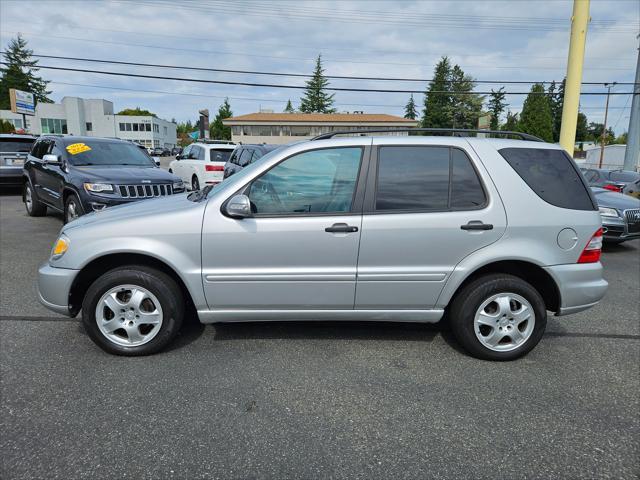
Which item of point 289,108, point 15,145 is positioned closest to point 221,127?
point 289,108

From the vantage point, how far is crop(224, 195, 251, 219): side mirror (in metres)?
3.13

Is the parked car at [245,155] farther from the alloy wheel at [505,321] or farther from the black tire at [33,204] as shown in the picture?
the alloy wheel at [505,321]

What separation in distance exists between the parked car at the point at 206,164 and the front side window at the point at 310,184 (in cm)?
986

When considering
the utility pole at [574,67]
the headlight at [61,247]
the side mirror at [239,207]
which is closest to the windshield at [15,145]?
the headlight at [61,247]

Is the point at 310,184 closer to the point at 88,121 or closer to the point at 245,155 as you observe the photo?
the point at 245,155

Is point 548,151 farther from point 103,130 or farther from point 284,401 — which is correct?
point 103,130

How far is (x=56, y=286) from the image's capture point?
10.9 ft

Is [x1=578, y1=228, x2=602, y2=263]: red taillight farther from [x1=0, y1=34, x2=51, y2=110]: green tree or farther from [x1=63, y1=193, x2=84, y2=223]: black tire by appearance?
[x1=0, y1=34, x2=51, y2=110]: green tree

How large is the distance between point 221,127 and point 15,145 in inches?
2812

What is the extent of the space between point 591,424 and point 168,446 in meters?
2.57

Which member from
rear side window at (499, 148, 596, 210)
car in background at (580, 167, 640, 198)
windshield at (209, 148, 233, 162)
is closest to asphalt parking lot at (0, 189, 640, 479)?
rear side window at (499, 148, 596, 210)

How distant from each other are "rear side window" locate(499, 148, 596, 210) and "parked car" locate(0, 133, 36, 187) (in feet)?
45.6

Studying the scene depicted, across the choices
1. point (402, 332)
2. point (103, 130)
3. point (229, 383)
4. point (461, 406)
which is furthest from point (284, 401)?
point (103, 130)

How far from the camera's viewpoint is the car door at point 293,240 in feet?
10.5
